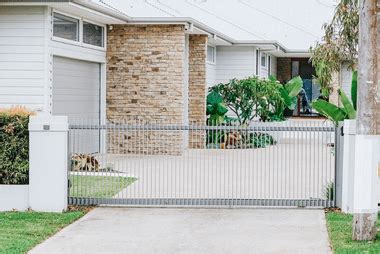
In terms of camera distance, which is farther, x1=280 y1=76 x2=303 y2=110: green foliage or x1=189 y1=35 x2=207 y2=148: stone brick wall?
x1=280 y1=76 x2=303 y2=110: green foliage

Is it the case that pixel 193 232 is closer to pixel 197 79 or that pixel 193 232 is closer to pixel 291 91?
pixel 197 79

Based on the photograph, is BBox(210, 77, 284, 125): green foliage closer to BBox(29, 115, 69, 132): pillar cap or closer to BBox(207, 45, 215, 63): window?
BBox(207, 45, 215, 63): window

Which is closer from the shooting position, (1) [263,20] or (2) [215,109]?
(2) [215,109]

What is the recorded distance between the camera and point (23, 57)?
19.6m

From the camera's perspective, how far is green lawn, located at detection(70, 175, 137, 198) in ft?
45.2

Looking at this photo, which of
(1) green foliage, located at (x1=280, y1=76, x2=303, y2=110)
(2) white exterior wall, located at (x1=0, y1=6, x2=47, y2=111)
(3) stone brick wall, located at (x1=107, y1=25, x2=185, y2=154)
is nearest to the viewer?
(2) white exterior wall, located at (x1=0, y1=6, x2=47, y2=111)

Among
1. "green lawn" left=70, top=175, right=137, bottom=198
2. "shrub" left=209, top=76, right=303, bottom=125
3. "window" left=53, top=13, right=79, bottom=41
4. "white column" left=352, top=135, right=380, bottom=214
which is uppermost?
"window" left=53, top=13, right=79, bottom=41

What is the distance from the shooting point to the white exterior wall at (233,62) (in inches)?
1328

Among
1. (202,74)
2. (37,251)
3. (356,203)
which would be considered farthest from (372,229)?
(202,74)

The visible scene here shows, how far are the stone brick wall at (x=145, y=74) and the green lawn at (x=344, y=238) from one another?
11.2 m

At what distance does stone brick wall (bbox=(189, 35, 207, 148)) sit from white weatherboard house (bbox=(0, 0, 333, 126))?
31 mm

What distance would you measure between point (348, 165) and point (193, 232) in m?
2.77

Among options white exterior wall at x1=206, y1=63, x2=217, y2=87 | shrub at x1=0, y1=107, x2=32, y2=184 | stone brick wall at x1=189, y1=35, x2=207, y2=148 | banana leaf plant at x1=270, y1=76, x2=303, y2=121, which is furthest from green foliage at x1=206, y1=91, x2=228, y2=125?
shrub at x1=0, y1=107, x2=32, y2=184

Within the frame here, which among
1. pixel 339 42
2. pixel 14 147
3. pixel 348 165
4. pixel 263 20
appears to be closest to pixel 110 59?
pixel 339 42
